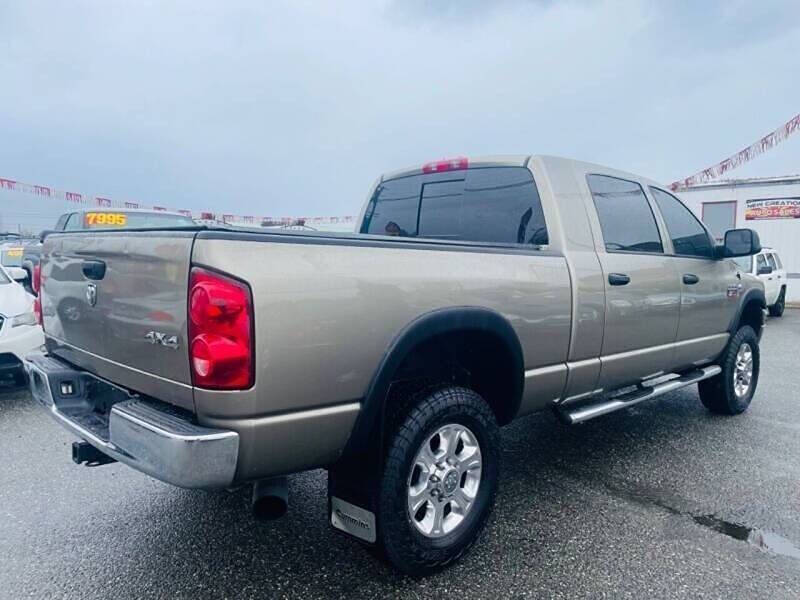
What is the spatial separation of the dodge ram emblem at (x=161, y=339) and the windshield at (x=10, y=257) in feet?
36.3

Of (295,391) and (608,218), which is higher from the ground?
(608,218)

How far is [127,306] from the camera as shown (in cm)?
215

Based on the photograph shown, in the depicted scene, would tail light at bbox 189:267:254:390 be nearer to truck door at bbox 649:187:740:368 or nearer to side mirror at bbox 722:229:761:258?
truck door at bbox 649:187:740:368

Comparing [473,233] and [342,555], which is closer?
[342,555]

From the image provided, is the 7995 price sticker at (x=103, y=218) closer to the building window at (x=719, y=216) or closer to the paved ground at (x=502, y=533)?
the paved ground at (x=502, y=533)

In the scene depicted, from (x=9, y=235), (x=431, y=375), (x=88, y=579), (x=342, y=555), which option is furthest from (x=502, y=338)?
(x=9, y=235)

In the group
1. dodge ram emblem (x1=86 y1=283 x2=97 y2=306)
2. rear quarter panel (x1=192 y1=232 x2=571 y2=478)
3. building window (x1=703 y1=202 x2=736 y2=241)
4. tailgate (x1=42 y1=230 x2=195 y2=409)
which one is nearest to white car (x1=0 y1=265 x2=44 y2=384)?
tailgate (x1=42 y1=230 x2=195 y2=409)

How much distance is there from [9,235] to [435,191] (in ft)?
61.7

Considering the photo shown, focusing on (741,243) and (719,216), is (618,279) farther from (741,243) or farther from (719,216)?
(719,216)

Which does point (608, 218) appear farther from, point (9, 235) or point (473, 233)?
point (9, 235)

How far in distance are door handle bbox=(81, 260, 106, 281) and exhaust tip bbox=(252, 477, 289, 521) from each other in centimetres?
107

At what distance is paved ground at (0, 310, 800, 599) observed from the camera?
2.40m

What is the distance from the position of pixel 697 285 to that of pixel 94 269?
12.8 feet

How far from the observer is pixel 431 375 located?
104 inches
